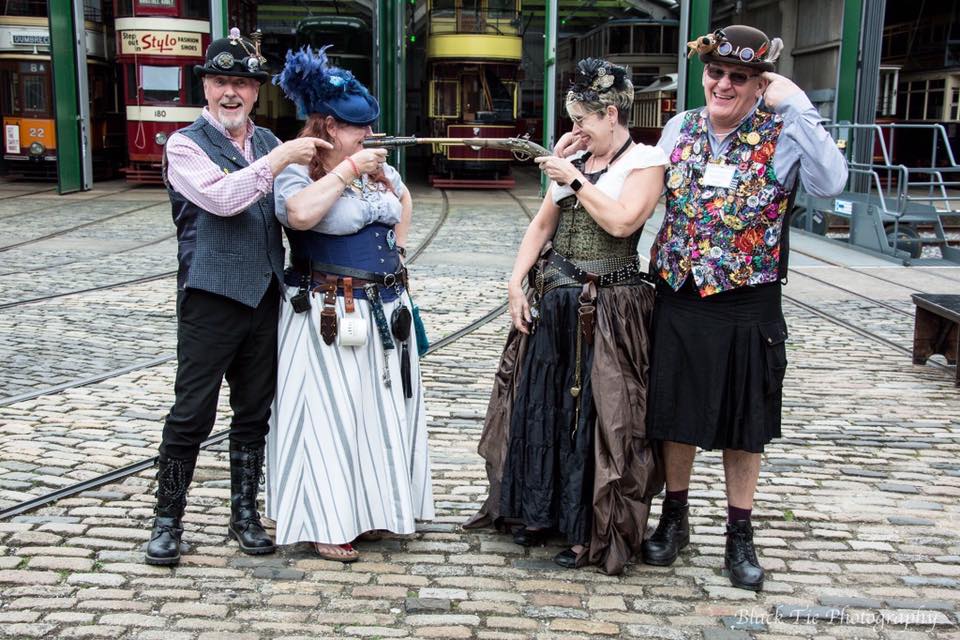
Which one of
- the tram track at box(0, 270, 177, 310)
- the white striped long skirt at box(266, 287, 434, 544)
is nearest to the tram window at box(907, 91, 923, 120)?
the tram track at box(0, 270, 177, 310)

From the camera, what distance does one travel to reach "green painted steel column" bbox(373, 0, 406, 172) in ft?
67.8

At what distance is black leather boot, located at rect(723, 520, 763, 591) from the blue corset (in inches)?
61.3

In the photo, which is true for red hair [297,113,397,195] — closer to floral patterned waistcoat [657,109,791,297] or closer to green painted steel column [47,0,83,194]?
floral patterned waistcoat [657,109,791,297]

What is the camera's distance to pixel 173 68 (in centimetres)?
1959

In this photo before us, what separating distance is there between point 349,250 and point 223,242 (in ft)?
1.51

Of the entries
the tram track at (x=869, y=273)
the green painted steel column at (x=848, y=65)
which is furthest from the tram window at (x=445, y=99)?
the tram track at (x=869, y=273)

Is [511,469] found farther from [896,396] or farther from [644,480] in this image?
[896,396]

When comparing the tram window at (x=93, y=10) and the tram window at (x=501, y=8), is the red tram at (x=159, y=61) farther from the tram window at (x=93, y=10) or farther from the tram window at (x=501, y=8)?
the tram window at (x=501, y=8)

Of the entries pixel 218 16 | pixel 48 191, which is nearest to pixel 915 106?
pixel 218 16

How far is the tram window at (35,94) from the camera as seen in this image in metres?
20.5

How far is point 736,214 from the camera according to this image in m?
3.50

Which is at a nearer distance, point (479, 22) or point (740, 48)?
point (740, 48)

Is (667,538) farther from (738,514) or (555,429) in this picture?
(555,429)

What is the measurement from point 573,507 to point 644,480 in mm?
278
